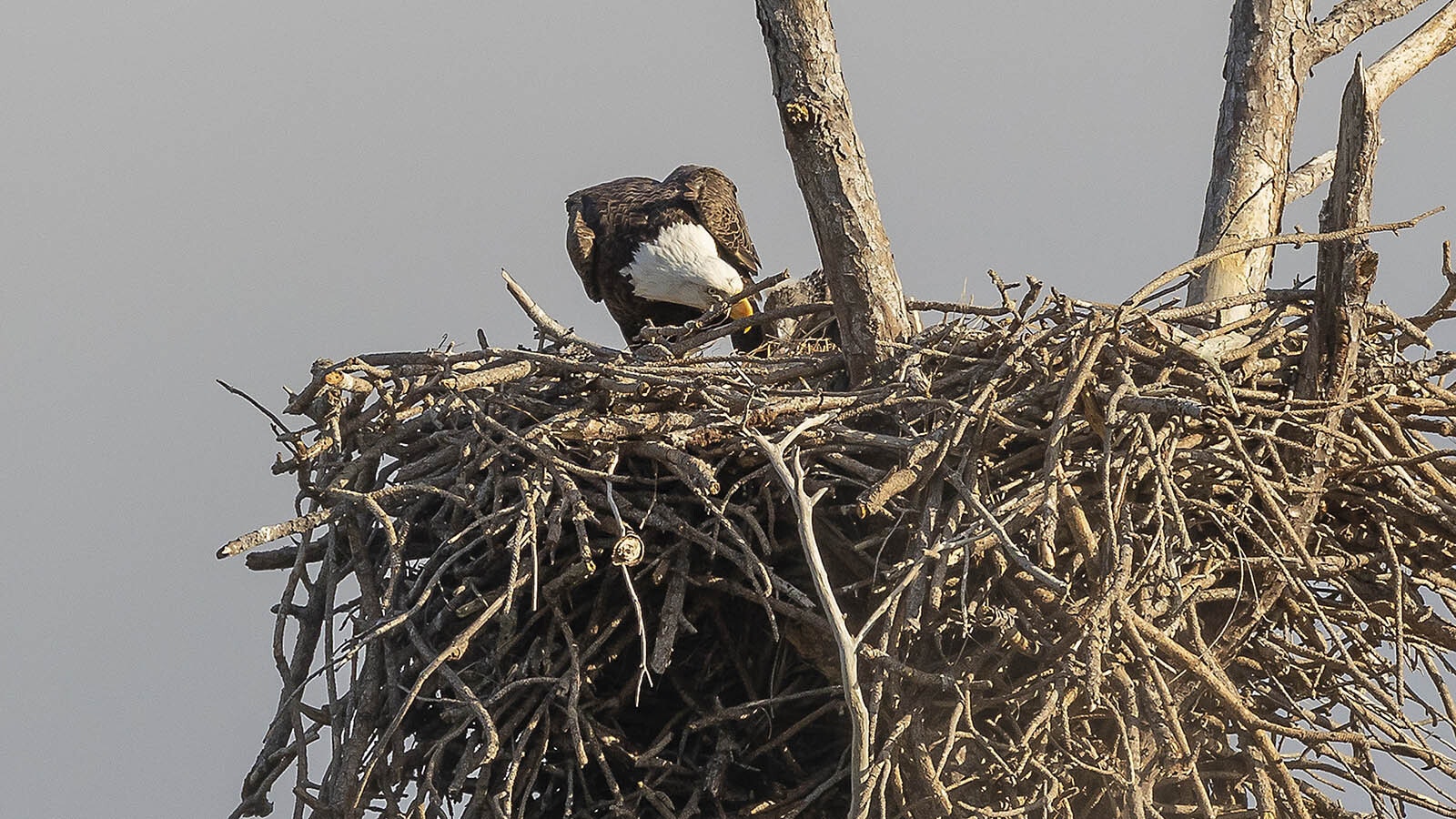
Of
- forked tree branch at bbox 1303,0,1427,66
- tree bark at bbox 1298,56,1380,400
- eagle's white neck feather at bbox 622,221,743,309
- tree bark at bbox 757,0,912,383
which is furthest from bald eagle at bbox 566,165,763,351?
tree bark at bbox 1298,56,1380,400

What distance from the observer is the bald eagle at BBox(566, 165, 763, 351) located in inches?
267

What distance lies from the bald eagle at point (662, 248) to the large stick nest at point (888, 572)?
2.45 metres

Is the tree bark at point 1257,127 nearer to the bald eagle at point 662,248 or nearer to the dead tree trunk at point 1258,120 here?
the dead tree trunk at point 1258,120

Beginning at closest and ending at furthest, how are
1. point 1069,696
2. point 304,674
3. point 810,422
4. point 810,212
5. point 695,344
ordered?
point 810,422 → point 1069,696 → point 304,674 → point 810,212 → point 695,344

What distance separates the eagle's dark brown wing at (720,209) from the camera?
6.88 metres

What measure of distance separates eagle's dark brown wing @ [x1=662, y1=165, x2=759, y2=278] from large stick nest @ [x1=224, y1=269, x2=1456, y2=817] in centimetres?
259

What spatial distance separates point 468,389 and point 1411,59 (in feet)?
9.29

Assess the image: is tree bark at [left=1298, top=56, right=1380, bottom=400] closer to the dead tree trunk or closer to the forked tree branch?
the dead tree trunk

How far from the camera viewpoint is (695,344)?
472 centimetres

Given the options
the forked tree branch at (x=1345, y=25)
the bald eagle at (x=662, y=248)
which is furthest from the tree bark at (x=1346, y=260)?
the bald eagle at (x=662, y=248)

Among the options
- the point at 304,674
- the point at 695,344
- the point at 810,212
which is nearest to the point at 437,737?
the point at 304,674

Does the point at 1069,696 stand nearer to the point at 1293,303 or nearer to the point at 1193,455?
the point at 1193,455

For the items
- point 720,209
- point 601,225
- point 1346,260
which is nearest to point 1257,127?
point 1346,260

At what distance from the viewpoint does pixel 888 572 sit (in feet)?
11.9
